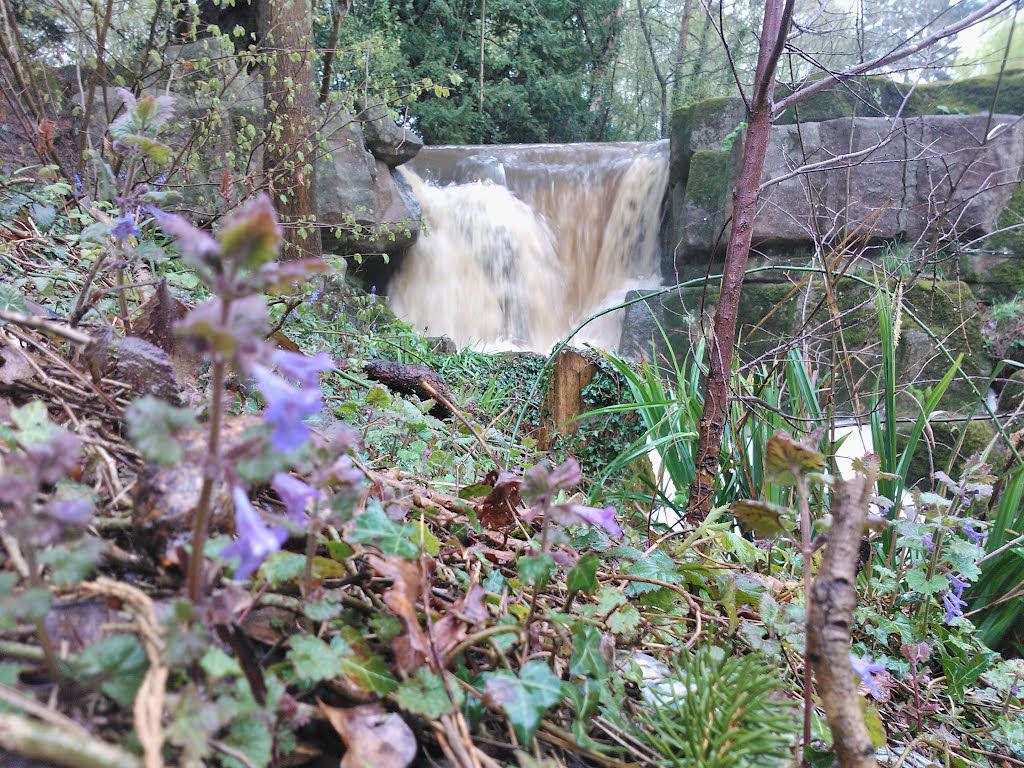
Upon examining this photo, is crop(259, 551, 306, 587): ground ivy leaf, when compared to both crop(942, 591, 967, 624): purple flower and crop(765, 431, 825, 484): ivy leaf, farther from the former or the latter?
crop(942, 591, 967, 624): purple flower

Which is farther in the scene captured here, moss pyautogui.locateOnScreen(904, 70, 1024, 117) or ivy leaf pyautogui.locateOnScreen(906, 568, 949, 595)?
moss pyautogui.locateOnScreen(904, 70, 1024, 117)

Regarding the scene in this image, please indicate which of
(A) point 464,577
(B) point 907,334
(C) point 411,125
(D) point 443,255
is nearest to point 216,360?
(A) point 464,577

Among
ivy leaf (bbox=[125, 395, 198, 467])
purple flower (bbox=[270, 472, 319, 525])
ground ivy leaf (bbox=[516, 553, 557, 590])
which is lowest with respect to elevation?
ground ivy leaf (bbox=[516, 553, 557, 590])

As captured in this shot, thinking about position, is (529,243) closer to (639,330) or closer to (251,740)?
(639,330)

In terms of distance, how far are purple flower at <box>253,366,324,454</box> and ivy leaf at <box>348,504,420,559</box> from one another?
232 mm

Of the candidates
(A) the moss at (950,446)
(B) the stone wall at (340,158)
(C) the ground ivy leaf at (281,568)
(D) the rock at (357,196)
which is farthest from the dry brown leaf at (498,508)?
(D) the rock at (357,196)

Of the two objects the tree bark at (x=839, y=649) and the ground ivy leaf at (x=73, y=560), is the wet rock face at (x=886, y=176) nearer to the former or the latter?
the tree bark at (x=839, y=649)

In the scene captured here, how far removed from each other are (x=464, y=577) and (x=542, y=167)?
26.1ft

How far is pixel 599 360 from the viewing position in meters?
4.08

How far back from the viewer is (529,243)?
24.8 feet

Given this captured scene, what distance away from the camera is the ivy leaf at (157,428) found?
1.18ft

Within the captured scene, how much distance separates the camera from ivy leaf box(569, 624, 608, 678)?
0.57m

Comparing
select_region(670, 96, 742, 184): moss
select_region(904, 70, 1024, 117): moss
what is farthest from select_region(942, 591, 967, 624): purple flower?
select_region(904, 70, 1024, 117): moss

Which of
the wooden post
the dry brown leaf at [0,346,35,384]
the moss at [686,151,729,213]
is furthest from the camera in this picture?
the moss at [686,151,729,213]
